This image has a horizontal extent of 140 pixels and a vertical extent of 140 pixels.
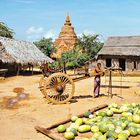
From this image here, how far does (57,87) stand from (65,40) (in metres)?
33.6

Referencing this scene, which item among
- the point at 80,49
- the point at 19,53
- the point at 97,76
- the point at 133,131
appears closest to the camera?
the point at 133,131

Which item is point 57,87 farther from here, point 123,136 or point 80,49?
point 80,49

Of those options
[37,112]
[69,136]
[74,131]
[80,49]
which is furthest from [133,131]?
[80,49]

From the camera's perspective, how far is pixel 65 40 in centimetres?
4541

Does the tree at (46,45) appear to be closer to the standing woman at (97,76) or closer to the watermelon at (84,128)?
the standing woman at (97,76)

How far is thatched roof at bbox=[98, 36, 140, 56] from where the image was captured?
105 feet

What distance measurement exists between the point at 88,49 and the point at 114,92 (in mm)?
25672

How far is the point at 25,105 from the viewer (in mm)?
12148

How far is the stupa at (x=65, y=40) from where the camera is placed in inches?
1737

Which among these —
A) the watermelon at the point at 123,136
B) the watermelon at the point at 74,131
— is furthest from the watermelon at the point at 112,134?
the watermelon at the point at 74,131

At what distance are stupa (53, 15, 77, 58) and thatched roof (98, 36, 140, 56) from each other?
33.8 ft

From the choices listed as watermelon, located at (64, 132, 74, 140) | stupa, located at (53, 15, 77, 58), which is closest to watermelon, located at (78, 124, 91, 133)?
watermelon, located at (64, 132, 74, 140)

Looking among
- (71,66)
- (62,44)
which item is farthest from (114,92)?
(62,44)

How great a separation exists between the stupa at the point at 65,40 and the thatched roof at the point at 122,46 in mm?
10310
